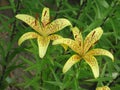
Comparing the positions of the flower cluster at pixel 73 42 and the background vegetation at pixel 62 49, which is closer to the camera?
the flower cluster at pixel 73 42

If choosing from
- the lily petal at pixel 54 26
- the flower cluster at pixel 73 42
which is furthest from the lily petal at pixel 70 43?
the lily petal at pixel 54 26

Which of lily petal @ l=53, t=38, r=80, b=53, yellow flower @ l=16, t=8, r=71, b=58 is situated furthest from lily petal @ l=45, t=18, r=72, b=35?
lily petal @ l=53, t=38, r=80, b=53

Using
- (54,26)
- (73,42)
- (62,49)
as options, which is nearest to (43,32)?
(54,26)

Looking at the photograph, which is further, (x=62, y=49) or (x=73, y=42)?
(x=62, y=49)

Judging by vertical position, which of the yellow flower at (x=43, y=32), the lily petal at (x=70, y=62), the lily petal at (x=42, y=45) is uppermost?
the yellow flower at (x=43, y=32)

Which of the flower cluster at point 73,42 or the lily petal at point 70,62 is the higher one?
the flower cluster at point 73,42

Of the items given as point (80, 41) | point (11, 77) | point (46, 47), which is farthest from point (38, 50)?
point (11, 77)

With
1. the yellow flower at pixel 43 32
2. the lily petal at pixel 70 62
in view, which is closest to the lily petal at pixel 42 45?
the yellow flower at pixel 43 32

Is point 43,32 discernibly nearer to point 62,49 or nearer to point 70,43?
point 70,43

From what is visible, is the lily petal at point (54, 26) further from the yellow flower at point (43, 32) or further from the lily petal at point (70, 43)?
the lily petal at point (70, 43)

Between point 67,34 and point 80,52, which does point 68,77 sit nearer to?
point 80,52

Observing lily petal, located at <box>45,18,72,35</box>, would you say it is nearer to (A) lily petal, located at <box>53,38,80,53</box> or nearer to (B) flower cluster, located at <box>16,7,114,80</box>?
(B) flower cluster, located at <box>16,7,114,80</box>
